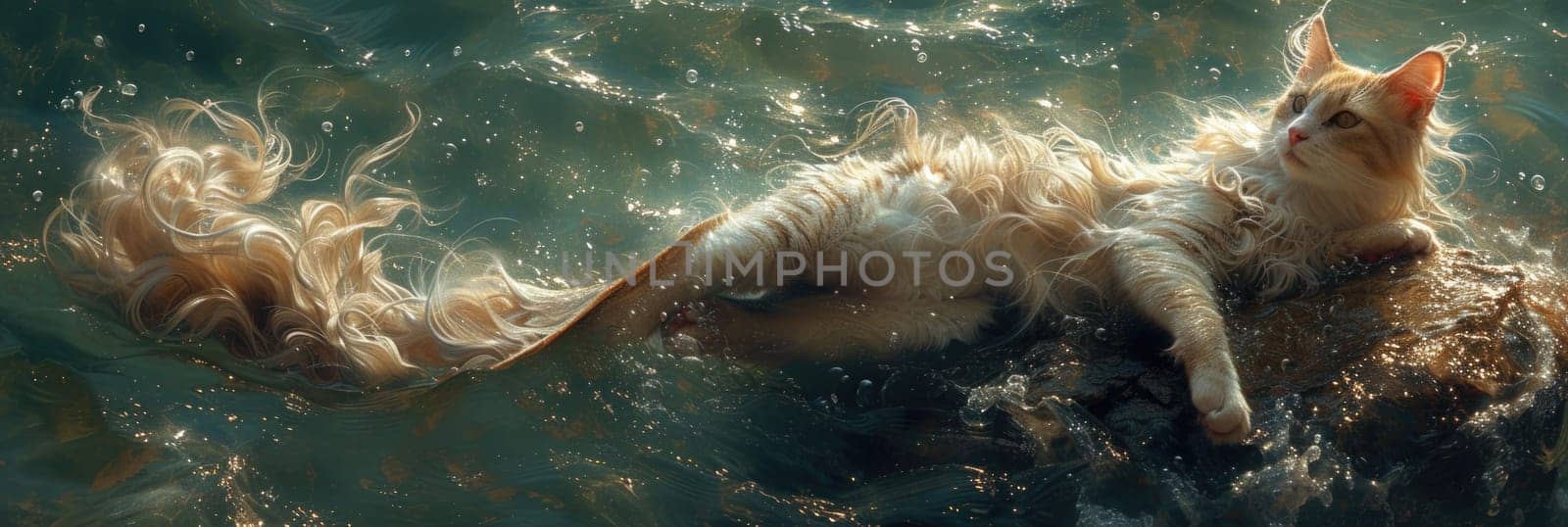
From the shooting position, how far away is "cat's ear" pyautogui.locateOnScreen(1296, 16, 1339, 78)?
318cm

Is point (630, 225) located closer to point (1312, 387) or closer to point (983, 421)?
point (983, 421)

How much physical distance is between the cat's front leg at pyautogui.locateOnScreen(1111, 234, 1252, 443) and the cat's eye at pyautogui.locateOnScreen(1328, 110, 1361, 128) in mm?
501

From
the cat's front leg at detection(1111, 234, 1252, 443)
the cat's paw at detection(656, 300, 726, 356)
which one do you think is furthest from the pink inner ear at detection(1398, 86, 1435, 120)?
the cat's paw at detection(656, 300, 726, 356)

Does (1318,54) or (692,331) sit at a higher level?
(1318,54)

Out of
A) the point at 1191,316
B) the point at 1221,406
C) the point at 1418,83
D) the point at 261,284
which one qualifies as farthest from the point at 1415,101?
the point at 261,284

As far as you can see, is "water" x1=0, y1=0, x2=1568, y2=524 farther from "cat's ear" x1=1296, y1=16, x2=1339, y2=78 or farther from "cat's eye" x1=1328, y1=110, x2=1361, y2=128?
"cat's ear" x1=1296, y1=16, x2=1339, y2=78

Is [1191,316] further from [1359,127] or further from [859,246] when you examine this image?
[859,246]

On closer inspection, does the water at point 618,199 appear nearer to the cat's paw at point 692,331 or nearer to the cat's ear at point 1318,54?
the cat's paw at point 692,331

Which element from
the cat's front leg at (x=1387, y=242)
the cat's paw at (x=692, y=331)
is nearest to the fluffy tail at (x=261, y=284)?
the cat's paw at (x=692, y=331)

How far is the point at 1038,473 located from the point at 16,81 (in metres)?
3.55

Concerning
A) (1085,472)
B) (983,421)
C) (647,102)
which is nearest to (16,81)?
(647,102)

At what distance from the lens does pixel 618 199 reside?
155 inches

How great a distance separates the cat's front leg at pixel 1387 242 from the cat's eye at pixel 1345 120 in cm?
36

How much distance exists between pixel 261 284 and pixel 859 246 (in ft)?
5.02
